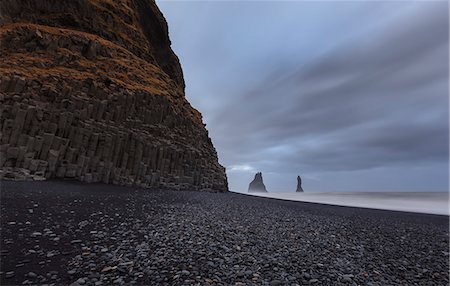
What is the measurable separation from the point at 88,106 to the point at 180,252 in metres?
19.3

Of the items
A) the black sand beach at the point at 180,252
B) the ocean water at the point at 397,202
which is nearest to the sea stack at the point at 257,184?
the ocean water at the point at 397,202

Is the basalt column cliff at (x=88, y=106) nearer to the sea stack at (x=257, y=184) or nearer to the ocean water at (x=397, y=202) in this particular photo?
the ocean water at (x=397, y=202)

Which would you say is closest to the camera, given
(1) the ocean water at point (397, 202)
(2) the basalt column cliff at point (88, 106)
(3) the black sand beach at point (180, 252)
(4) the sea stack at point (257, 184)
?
(3) the black sand beach at point (180, 252)

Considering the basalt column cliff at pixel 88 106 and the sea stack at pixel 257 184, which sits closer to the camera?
the basalt column cliff at pixel 88 106

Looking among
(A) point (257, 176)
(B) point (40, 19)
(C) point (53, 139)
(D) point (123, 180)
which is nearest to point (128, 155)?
(D) point (123, 180)

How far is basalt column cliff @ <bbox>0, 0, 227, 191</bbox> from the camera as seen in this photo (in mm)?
18172

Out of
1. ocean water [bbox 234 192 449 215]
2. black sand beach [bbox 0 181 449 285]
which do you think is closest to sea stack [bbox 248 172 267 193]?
ocean water [bbox 234 192 449 215]

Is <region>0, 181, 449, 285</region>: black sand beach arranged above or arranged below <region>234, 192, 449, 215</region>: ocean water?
below

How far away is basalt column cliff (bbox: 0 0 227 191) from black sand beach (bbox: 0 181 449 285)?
28.7ft

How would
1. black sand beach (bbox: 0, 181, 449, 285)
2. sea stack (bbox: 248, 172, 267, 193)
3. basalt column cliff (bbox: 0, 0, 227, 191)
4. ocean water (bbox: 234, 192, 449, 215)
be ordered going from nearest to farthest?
black sand beach (bbox: 0, 181, 449, 285)
basalt column cliff (bbox: 0, 0, 227, 191)
ocean water (bbox: 234, 192, 449, 215)
sea stack (bbox: 248, 172, 267, 193)

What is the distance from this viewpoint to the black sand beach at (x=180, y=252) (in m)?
5.37

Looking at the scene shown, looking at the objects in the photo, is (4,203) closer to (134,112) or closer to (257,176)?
(134,112)

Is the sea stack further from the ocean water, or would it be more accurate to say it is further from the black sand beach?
the black sand beach

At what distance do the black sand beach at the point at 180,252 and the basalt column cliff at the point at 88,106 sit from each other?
344 inches
